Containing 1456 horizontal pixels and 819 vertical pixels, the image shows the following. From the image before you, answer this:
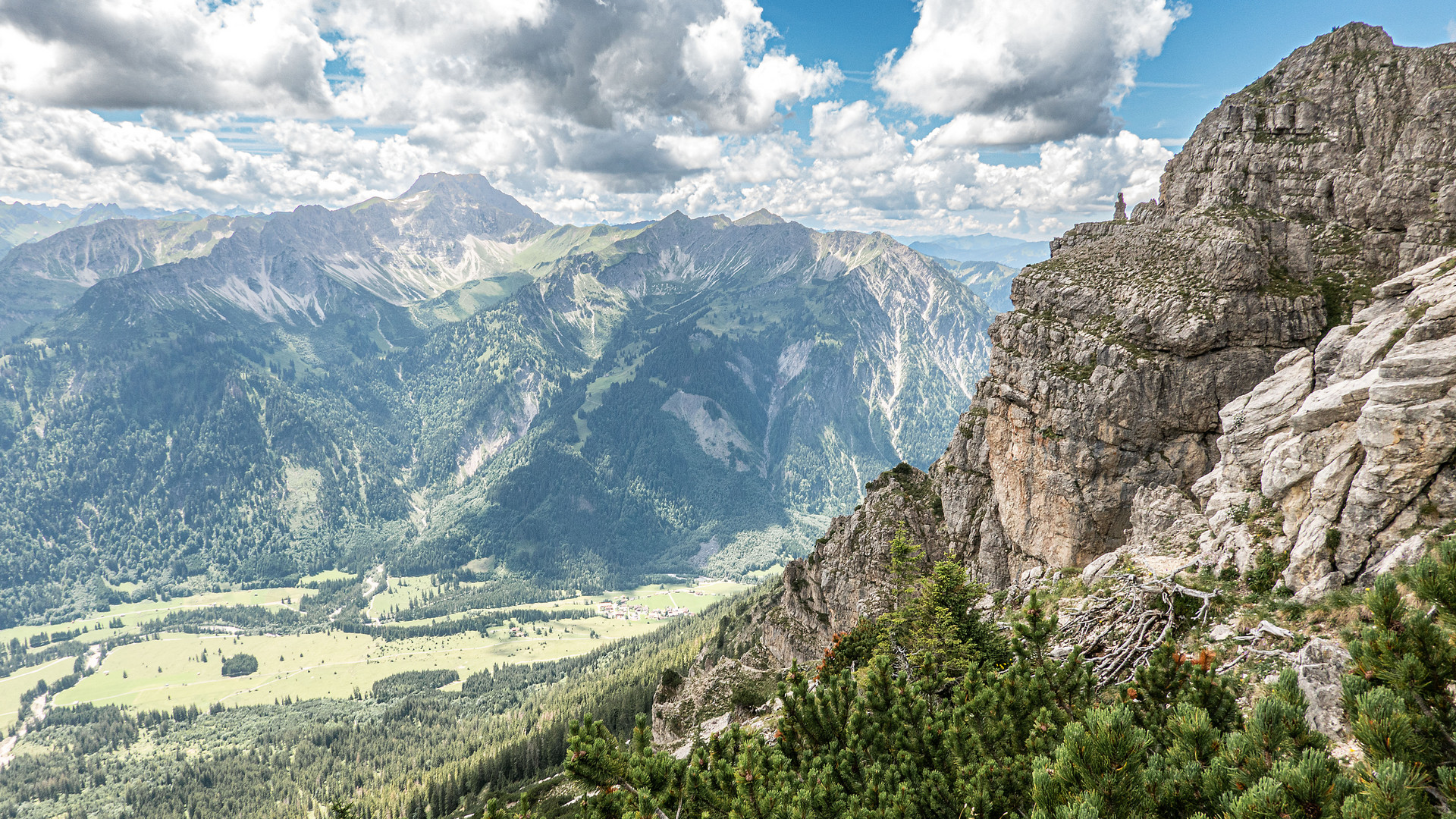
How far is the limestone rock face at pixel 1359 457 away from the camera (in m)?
19.6

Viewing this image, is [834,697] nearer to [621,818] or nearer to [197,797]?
[621,818]

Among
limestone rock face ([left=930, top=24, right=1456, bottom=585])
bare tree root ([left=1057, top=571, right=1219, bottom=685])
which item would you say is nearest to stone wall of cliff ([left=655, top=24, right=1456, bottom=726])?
limestone rock face ([left=930, top=24, right=1456, bottom=585])

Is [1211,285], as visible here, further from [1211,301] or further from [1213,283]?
[1211,301]

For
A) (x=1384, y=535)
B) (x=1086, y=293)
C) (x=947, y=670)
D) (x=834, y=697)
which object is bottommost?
(x=947, y=670)

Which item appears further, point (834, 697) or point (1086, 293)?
point (1086, 293)

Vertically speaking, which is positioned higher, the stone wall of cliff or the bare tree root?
the stone wall of cliff

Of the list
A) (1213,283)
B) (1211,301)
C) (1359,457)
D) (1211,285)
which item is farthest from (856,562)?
(1359,457)

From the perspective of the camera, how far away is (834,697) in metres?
21.5

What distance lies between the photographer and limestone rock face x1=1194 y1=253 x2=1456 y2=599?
19.6 meters

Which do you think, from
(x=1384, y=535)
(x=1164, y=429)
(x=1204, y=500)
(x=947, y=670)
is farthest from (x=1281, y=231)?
(x=947, y=670)

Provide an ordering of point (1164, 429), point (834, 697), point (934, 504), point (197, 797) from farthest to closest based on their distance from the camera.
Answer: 1. point (197, 797)
2. point (934, 504)
3. point (1164, 429)
4. point (834, 697)

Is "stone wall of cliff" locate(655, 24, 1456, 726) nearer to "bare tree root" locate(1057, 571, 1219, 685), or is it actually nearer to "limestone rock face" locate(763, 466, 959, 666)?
"limestone rock face" locate(763, 466, 959, 666)

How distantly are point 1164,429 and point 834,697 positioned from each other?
136 ft

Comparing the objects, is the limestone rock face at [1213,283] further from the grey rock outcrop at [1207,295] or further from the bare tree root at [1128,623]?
the bare tree root at [1128,623]
